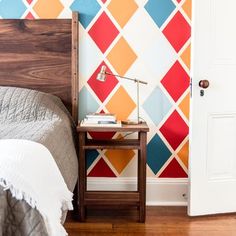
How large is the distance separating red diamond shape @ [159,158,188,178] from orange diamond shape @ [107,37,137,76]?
0.77m

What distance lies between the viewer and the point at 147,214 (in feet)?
9.10

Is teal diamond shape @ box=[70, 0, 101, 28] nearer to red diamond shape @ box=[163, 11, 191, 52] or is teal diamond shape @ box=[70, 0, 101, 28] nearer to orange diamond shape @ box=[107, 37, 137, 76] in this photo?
orange diamond shape @ box=[107, 37, 137, 76]

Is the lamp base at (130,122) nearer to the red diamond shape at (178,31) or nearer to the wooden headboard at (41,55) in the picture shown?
the wooden headboard at (41,55)

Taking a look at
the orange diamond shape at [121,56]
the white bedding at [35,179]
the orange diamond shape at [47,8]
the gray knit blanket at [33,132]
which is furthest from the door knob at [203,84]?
the white bedding at [35,179]

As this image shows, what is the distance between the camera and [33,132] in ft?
6.70

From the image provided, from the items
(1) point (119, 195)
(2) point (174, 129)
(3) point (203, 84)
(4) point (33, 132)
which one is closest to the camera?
(4) point (33, 132)

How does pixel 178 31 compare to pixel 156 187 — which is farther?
pixel 156 187

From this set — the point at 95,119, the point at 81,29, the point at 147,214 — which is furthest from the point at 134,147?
→ the point at 81,29

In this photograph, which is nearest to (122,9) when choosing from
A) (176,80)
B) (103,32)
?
(103,32)

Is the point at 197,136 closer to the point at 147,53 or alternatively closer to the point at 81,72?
the point at 147,53

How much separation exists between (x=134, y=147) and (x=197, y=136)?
16.6 inches

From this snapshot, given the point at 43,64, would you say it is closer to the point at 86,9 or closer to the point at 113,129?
the point at 86,9

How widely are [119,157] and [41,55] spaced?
931 mm

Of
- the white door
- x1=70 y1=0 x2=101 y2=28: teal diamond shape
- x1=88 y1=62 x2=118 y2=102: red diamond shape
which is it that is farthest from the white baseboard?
x1=70 y1=0 x2=101 y2=28: teal diamond shape
